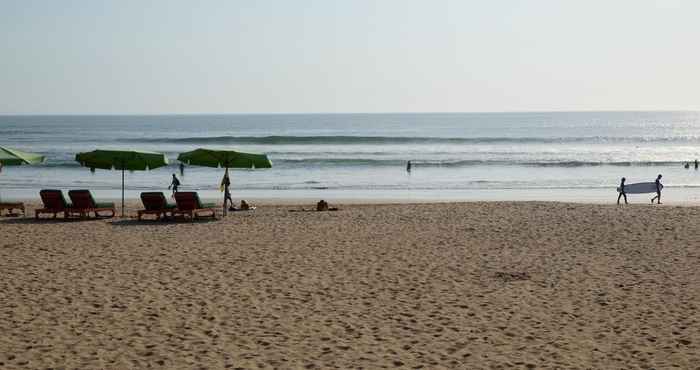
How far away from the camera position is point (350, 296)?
9.80 m

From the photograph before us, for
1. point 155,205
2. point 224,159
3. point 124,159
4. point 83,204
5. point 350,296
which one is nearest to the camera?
point 350,296

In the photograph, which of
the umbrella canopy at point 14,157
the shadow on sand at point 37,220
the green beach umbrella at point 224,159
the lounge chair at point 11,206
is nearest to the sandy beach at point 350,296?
the shadow on sand at point 37,220

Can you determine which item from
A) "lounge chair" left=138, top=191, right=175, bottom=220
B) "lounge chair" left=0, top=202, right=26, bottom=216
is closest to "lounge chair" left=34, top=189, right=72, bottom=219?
"lounge chair" left=0, top=202, right=26, bottom=216

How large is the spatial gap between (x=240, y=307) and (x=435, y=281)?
310cm

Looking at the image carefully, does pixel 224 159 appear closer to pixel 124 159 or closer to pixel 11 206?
pixel 124 159

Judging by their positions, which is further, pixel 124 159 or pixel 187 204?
pixel 124 159

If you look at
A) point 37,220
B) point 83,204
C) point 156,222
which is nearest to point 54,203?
point 37,220

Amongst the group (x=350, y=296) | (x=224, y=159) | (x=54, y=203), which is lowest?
(x=350, y=296)

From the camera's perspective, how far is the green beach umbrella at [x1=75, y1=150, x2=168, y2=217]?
62.3 ft

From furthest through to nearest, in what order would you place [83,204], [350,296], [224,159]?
[224,159]
[83,204]
[350,296]

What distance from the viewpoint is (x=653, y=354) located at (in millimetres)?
7316

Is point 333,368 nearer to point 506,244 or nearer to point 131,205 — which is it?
point 506,244

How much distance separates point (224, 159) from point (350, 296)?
10.2m

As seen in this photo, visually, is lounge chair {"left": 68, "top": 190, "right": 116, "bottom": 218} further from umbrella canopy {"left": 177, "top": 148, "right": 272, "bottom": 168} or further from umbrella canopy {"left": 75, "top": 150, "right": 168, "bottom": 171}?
umbrella canopy {"left": 177, "top": 148, "right": 272, "bottom": 168}
